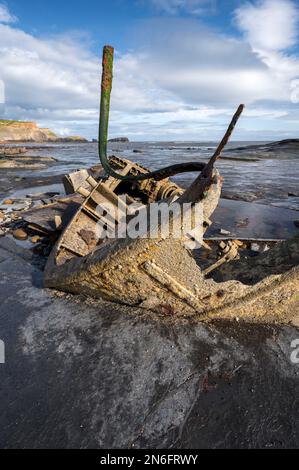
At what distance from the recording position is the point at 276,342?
279 cm

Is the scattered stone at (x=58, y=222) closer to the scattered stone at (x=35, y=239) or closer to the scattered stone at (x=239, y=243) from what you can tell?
the scattered stone at (x=35, y=239)

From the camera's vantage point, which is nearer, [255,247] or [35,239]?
[255,247]

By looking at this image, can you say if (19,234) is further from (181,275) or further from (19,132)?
(19,132)

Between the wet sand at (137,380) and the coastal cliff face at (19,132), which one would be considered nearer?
the wet sand at (137,380)

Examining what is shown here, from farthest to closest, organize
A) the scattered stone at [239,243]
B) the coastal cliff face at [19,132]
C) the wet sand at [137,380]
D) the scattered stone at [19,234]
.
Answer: the coastal cliff face at [19,132], the scattered stone at [19,234], the scattered stone at [239,243], the wet sand at [137,380]

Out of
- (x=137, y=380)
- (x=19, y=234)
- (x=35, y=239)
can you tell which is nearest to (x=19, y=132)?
(x=19, y=234)

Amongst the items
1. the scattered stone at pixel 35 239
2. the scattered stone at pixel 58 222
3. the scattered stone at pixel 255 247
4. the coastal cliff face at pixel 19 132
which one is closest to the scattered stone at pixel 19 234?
the scattered stone at pixel 35 239

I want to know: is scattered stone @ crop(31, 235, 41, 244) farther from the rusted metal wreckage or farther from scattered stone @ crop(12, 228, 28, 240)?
the rusted metal wreckage

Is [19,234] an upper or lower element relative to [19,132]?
lower

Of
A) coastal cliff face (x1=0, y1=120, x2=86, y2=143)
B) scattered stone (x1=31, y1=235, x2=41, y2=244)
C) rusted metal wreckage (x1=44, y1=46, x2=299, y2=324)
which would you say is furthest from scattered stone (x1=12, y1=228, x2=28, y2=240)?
coastal cliff face (x1=0, y1=120, x2=86, y2=143)

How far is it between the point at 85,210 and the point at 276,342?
3.74 meters
